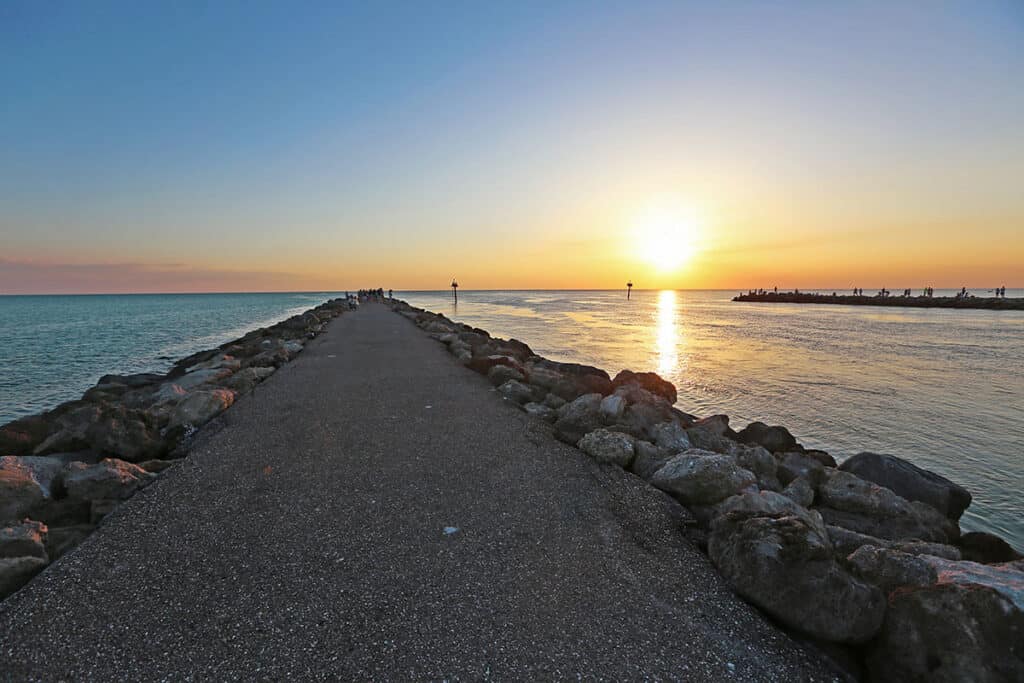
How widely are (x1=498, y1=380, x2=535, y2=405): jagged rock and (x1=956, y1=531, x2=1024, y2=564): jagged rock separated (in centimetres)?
596

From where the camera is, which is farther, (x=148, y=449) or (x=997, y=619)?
(x=148, y=449)

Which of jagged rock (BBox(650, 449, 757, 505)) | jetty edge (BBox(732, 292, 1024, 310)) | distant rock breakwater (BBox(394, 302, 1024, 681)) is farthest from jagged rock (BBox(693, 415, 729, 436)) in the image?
jetty edge (BBox(732, 292, 1024, 310))

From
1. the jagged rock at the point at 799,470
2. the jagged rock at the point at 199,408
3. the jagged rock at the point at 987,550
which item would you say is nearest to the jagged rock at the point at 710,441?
the jagged rock at the point at 799,470

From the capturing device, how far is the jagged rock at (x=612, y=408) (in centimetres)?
749

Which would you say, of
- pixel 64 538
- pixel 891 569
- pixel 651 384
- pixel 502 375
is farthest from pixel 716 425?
pixel 64 538

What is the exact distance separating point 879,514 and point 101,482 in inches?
339

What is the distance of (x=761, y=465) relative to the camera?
20.6 feet

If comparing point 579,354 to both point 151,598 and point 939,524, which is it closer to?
point 939,524

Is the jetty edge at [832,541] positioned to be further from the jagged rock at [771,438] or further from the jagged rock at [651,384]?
the jagged rock at [651,384]

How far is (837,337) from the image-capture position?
2862cm

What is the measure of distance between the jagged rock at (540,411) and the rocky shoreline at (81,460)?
5.01m

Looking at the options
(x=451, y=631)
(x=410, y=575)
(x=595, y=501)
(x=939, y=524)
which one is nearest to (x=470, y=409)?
(x=595, y=501)

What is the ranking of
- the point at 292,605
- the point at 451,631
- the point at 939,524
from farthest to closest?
1. the point at 939,524
2. the point at 292,605
3. the point at 451,631

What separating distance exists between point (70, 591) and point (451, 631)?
2707mm
